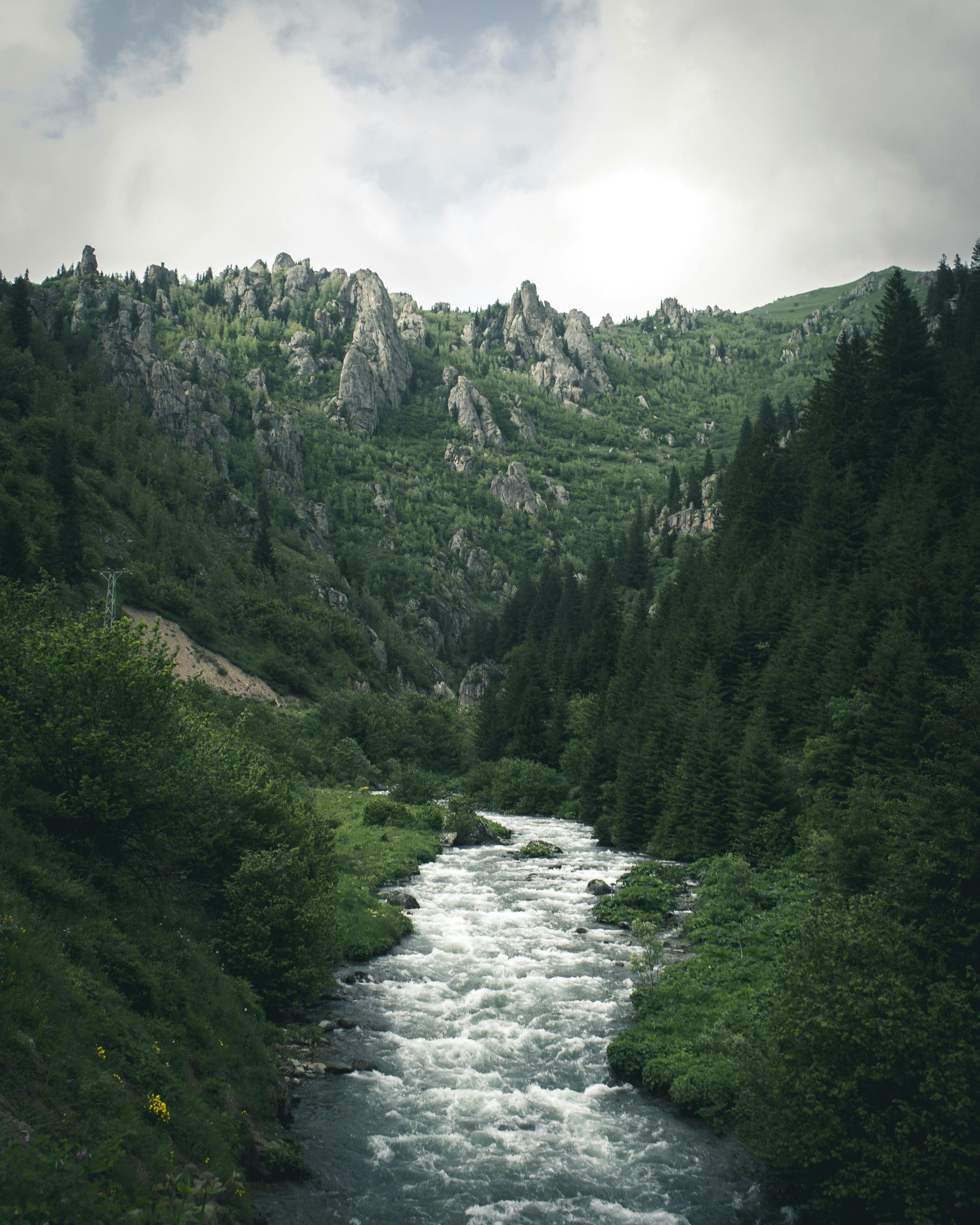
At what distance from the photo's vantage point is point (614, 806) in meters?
69.7

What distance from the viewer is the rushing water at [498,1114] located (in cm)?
1789

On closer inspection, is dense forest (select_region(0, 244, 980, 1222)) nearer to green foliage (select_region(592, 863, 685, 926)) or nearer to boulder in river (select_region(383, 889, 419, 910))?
boulder in river (select_region(383, 889, 419, 910))

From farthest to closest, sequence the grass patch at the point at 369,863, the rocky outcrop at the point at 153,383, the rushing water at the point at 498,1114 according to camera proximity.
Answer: the rocky outcrop at the point at 153,383
the grass patch at the point at 369,863
the rushing water at the point at 498,1114

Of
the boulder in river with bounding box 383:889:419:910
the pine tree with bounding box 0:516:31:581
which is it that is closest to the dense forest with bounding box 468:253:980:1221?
the boulder in river with bounding box 383:889:419:910

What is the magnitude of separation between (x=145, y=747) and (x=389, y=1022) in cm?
1523

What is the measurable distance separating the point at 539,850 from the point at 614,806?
13197mm

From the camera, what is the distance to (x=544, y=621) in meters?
169

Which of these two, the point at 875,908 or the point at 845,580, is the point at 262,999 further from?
the point at 845,580

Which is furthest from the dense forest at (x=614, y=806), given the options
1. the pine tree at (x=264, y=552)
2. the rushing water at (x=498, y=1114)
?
the pine tree at (x=264, y=552)

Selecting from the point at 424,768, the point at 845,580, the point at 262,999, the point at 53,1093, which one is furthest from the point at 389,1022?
the point at 424,768

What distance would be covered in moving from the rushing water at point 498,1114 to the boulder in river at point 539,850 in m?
21.4

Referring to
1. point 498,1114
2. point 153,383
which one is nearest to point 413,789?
point 498,1114

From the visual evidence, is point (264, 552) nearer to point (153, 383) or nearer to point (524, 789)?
point (153, 383)

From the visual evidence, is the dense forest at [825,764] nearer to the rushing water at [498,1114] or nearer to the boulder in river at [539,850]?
the rushing water at [498,1114]
